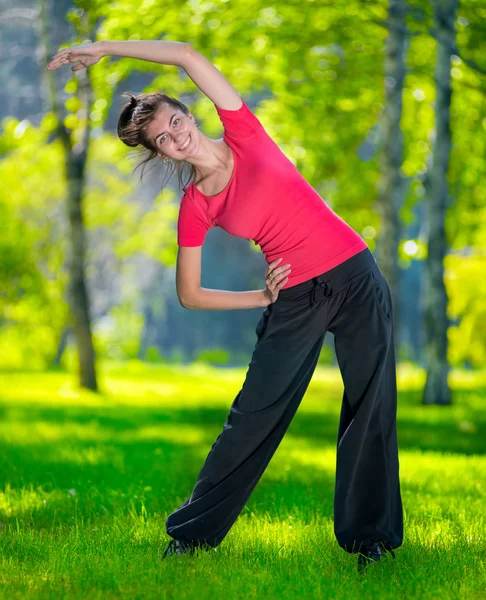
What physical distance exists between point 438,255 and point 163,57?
30.2ft

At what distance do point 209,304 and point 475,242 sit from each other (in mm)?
14317

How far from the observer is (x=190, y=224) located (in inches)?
144

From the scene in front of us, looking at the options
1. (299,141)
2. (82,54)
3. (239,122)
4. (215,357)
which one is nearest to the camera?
(82,54)

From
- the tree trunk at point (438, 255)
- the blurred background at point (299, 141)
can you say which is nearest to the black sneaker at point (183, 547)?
the blurred background at point (299, 141)

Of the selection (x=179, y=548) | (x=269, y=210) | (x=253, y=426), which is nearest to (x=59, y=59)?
(x=269, y=210)

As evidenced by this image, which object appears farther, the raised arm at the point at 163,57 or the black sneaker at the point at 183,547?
the black sneaker at the point at 183,547

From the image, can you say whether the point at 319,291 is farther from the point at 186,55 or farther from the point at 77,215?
the point at 77,215

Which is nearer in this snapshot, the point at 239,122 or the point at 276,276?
the point at 239,122

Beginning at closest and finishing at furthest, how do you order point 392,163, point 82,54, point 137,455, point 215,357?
point 82,54 < point 137,455 < point 392,163 < point 215,357

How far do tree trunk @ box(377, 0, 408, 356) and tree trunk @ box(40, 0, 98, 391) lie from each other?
418cm

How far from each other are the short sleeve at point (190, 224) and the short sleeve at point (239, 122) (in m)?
0.32

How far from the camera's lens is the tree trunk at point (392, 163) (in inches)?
494

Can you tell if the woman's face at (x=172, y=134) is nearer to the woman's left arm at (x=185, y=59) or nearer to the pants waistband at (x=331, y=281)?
the woman's left arm at (x=185, y=59)

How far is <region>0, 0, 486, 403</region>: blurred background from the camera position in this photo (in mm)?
11383
